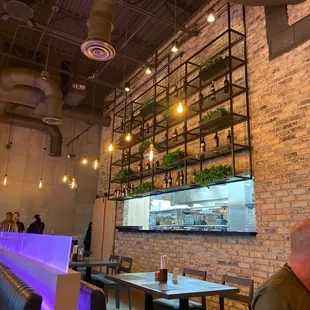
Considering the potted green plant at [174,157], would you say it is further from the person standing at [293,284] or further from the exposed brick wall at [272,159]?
the person standing at [293,284]

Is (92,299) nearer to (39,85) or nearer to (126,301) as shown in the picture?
(126,301)

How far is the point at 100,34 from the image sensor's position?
429 centimetres

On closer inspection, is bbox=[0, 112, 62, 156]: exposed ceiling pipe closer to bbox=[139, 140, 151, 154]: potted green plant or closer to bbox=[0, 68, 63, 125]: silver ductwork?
bbox=[0, 68, 63, 125]: silver ductwork

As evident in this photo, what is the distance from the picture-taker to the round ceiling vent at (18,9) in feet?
16.4

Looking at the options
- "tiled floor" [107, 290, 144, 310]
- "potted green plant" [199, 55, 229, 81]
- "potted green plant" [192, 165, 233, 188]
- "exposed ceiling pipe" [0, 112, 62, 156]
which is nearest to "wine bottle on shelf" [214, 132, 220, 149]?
"potted green plant" [192, 165, 233, 188]

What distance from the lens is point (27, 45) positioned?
782 centimetres

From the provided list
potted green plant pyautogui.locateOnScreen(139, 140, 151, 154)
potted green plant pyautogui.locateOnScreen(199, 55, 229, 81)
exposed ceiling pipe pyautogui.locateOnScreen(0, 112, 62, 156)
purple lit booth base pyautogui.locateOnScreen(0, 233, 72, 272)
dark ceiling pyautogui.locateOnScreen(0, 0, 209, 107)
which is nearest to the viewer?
purple lit booth base pyautogui.locateOnScreen(0, 233, 72, 272)

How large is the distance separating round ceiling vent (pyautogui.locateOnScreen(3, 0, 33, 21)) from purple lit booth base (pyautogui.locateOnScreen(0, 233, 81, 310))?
3767 mm

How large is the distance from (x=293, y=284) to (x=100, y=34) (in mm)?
3930

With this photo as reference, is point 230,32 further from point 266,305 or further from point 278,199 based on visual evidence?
point 266,305

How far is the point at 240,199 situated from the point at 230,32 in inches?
110

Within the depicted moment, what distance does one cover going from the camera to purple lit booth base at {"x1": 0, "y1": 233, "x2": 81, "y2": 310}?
82.4 inches

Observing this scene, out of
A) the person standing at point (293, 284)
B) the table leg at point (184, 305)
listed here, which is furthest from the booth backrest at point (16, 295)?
the table leg at point (184, 305)

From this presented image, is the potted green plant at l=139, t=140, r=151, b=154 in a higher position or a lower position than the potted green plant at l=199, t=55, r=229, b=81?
lower
